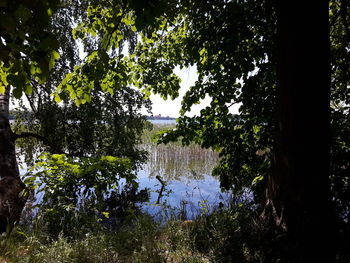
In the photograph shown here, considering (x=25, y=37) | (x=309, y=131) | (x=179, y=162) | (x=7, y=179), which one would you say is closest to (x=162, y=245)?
(x=309, y=131)

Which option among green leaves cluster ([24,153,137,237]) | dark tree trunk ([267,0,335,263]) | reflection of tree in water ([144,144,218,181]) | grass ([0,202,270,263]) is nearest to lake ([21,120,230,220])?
reflection of tree in water ([144,144,218,181])

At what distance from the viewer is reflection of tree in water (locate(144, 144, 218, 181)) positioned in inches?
439

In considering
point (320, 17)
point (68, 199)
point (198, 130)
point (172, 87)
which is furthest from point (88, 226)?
point (320, 17)

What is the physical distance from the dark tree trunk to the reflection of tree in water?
29.1 ft

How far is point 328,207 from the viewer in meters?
1.84

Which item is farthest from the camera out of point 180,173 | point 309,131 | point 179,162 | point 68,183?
point 179,162

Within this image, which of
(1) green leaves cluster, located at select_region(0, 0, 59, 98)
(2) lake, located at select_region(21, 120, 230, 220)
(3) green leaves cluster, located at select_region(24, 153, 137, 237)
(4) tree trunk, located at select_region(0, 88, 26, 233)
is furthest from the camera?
(2) lake, located at select_region(21, 120, 230, 220)

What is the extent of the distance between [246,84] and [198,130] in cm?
104

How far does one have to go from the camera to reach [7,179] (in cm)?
416

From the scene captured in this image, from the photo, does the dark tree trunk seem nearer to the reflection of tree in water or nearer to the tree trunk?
the tree trunk

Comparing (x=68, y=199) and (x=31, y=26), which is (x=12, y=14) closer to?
(x=31, y=26)

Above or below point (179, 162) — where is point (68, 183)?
above

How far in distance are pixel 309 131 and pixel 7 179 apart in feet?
17.0

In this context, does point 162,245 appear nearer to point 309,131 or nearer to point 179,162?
point 309,131
